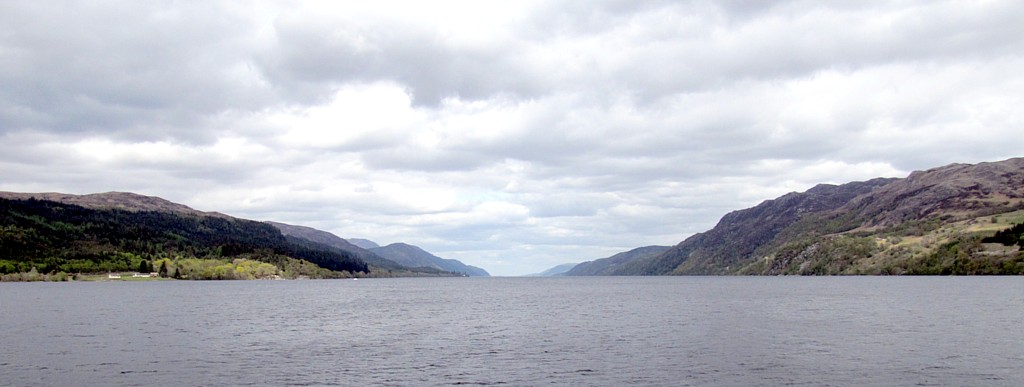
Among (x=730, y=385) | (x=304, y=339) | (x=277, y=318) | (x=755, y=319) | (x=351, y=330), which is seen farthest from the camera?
(x=277, y=318)

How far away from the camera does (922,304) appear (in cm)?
15075

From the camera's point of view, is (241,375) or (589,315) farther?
(589,315)

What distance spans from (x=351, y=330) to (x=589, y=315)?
4827 cm

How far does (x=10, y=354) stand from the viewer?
75812 mm

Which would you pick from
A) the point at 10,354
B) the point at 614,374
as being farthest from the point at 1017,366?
the point at 10,354

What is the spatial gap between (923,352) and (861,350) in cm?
576

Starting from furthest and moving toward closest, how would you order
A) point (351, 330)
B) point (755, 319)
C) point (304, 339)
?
point (755, 319), point (351, 330), point (304, 339)

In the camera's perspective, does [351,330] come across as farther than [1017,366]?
Yes

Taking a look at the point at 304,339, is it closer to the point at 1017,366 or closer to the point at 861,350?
the point at 861,350

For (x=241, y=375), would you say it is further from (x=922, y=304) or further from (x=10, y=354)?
(x=922, y=304)

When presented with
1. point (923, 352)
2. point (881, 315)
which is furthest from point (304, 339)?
point (881, 315)

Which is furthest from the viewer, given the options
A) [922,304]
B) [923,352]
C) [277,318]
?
[922,304]

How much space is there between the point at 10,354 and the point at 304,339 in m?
31.1

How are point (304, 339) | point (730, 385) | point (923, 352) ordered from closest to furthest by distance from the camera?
point (730, 385), point (923, 352), point (304, 339)
